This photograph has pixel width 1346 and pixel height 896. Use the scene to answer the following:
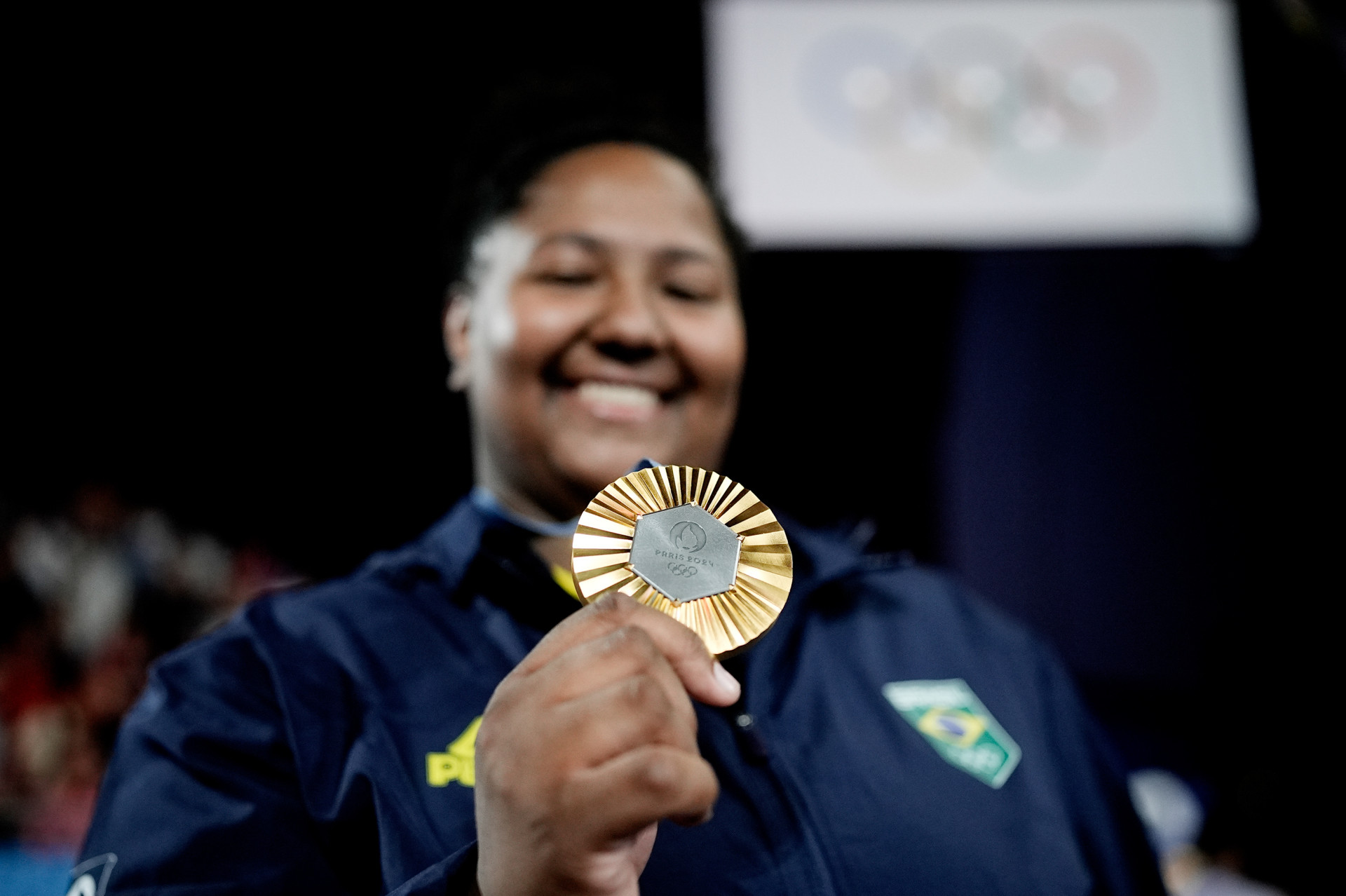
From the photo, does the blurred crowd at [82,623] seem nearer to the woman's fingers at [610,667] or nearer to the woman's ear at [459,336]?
the woman's ear at [459,336]

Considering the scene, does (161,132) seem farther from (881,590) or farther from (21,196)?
Answer: (881,590)

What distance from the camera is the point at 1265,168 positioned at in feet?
8.25

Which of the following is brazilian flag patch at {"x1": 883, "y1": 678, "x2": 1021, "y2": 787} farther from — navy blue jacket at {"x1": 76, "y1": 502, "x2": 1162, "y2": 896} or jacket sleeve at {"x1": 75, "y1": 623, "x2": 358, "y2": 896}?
jacket sleeve at {"x1": 75, "y1": 623, "x2": 358, "y2": 896}

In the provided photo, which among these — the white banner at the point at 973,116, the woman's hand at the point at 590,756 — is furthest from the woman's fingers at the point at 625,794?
the white banner at the point at 973,116

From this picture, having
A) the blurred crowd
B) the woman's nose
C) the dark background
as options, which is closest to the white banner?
the dark background

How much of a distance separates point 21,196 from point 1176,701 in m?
4.09

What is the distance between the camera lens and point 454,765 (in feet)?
2.24

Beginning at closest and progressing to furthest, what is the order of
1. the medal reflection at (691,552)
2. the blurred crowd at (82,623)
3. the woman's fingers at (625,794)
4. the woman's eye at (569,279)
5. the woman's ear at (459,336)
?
the woman's fingers at (625,794) < the medal reflection at (691,552) < the woman's eye at (569,279) < the woman's ear at (459,336) < the blurred crowd at (82,623)

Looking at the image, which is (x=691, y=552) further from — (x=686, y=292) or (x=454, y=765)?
(x=686, y=292)

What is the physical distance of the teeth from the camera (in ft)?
2.84

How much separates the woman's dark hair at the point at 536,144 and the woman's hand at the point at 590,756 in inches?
27.3

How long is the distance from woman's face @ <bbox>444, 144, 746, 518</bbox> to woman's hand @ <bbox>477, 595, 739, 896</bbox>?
0.42m

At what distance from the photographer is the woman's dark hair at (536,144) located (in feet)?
3.44

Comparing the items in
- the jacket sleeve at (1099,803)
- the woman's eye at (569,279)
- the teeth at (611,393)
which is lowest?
the jacket sleeve at (1099,803)
